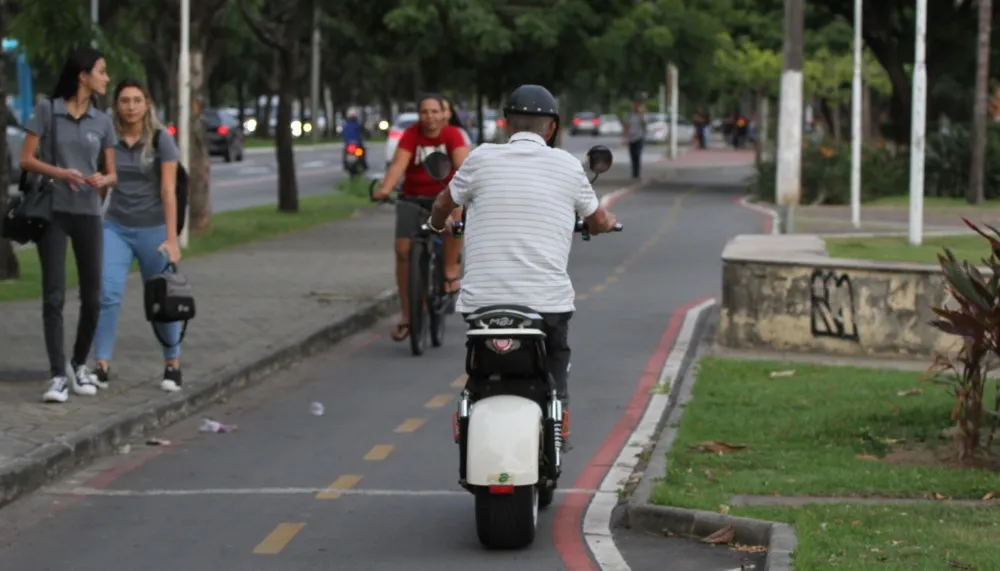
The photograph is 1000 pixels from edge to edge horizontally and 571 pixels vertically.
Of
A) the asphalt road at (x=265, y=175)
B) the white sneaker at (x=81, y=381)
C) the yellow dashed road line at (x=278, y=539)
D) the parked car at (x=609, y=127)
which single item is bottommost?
the parked car at (x=609, y=127)

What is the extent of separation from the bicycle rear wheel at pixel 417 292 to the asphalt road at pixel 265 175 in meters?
20.0

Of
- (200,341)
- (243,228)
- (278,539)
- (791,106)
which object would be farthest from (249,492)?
(791,106)

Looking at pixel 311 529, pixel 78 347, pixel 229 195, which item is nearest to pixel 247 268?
pixel 78 347

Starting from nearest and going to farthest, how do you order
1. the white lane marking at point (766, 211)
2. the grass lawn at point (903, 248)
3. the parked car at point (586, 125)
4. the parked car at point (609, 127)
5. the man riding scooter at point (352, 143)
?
the grass lawn at point (903, 248), the white lane marking at point (766, 211), the man riding scooter at point (352, 143), the parked car at point (586, 125), the parked car at point (609, 127)

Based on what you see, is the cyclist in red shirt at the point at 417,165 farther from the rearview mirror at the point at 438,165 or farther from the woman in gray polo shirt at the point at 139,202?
the rearview mirror at the point at 438,165

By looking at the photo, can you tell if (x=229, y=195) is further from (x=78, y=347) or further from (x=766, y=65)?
(x=78, y=347)

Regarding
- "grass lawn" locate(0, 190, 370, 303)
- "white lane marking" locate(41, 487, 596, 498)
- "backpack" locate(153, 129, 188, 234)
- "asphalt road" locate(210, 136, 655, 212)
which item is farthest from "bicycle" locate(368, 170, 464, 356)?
"asphalt road" locate(210, 136, 655, 212)

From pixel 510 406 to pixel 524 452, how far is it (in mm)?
200

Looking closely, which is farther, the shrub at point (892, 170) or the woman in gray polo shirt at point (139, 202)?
the shrub at point (892, 170)

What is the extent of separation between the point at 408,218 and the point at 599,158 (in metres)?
6.01

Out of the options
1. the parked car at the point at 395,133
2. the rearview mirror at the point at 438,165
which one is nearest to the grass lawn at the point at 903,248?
the rearview mirror at the point at 438,165

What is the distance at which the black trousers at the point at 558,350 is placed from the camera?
7570mm

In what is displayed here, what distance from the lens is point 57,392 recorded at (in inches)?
412

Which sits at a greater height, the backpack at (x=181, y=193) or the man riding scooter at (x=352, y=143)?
the backpack at (x=181, y=193)
